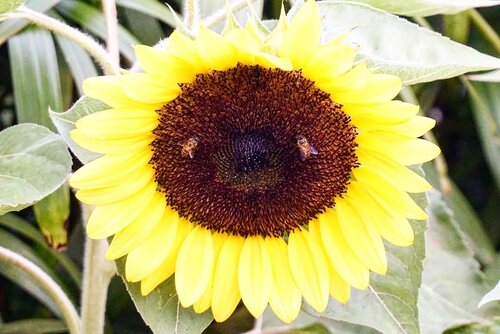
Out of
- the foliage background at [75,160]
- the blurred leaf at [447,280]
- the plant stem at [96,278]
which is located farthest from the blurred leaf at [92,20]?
the blurred leaf at [447,280]

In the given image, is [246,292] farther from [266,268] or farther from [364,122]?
[364,122]

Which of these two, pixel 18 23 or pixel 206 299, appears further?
pixel 18 23

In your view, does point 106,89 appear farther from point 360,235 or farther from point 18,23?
point 18,23

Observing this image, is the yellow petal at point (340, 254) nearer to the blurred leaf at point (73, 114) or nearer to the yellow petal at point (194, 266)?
the yellow petal at point (194, 266)

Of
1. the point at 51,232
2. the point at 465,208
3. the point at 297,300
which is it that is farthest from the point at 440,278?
the point at 51,232

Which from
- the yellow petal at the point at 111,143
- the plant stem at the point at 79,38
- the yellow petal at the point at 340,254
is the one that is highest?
the plant stem at the point at 79,38

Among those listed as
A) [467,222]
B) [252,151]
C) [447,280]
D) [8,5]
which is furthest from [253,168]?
[467,222]

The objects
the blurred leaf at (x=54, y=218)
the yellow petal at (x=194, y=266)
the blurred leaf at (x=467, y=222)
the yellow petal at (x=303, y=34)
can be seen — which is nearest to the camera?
the yellow petal at (x=303, y=34)

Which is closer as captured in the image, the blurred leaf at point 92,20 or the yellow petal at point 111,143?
the yellow petal at point 111,143
